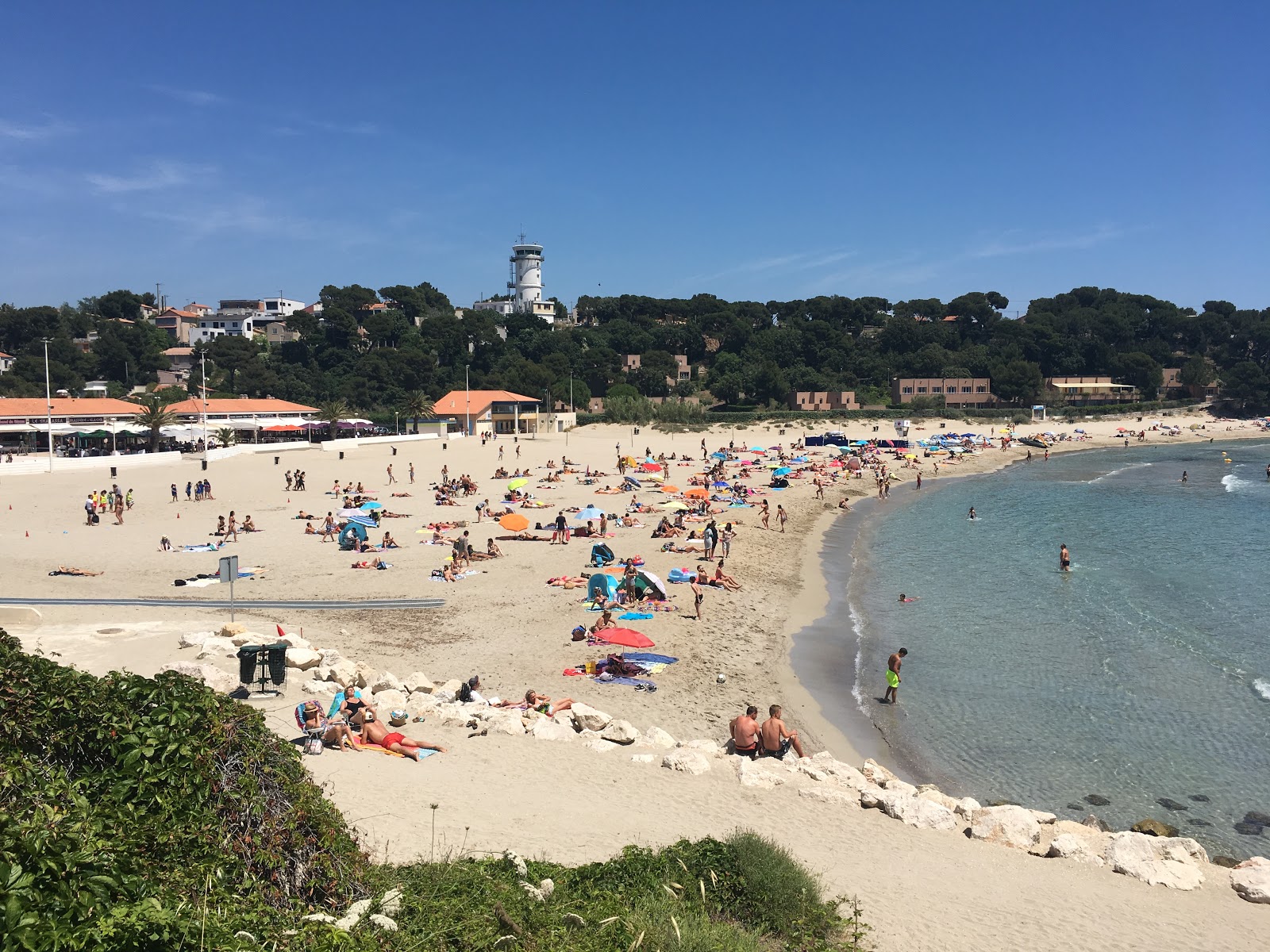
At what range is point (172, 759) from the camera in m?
5.18

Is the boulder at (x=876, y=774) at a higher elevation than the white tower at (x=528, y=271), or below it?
below

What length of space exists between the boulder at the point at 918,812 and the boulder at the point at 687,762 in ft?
6.18

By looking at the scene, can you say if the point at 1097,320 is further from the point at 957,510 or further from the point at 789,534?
the point at 789,534

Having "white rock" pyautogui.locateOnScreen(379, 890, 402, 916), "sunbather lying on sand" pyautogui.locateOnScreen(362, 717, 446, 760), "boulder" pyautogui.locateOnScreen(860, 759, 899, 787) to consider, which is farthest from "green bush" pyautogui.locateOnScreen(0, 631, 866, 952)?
"boulder" pyautogui.locateOnScreen(860, 759, 899, 787)

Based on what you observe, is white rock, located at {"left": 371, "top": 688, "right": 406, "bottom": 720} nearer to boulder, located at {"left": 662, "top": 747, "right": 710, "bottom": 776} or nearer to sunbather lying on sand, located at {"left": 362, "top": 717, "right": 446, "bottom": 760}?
sunbather lying on sand, located at {"left": 362, "top": 717, "right": 446, "bottom": 760}

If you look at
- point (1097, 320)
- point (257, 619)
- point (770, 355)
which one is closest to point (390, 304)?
point (770, 355)

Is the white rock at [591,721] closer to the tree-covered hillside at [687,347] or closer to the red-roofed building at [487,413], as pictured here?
the red-roofed building at [487,413]

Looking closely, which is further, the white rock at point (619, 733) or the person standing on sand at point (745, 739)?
the person standing on sand at point (745, 739)

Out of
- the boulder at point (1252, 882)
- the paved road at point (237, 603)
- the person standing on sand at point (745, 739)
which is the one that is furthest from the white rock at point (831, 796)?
the paved road at point (237, 603)

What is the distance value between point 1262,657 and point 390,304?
11368cm

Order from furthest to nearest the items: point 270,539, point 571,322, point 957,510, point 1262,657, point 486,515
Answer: point 571,322 → point 957,510 → point 486,515 → point 270,539 → point 1262,657

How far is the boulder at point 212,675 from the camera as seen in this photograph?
10.8 meters

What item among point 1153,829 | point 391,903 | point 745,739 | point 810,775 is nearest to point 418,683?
point 745,739

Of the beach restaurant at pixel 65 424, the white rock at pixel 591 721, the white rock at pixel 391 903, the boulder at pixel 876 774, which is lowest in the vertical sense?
the boulder at pixel 876 774
